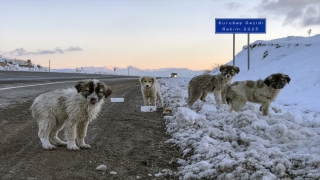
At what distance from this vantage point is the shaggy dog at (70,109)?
19.6 feet

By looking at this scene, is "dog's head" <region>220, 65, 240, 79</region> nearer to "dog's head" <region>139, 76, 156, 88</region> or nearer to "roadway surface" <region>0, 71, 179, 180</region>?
"dog's head" <region>139, 76, 156, 88</region>

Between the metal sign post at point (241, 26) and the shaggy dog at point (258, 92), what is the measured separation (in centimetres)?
1918

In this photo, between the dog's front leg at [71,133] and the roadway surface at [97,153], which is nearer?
the roadway surface at [97,153]

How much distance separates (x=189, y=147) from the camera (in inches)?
243

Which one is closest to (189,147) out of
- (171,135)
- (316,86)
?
(171,135)

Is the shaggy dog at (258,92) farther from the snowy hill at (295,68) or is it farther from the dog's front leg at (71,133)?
the dog's front leg at (71,133)

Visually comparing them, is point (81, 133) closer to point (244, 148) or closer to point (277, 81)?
point (244, 148)

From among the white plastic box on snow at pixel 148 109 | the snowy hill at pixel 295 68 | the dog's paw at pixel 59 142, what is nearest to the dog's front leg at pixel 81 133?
the dog's paw at pixel 59 142

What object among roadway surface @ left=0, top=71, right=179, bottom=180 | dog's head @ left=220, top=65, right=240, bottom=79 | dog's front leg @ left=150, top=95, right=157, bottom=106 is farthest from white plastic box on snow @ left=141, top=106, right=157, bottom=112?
dog's head @ left=220, top=65, right=240, bottom=79

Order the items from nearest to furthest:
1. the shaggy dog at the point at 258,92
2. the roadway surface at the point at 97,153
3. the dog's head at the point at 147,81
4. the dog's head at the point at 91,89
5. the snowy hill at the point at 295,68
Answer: the roadway surface at the point at 97,153
the dog's head at the point at 91,89
the shaggy dog at the point at 258,92
the dog's head at the point at 147,81
the snowy hill at the point at 295,68

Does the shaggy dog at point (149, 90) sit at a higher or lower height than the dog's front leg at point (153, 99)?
higher

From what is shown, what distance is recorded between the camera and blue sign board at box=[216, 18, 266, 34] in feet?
91.4

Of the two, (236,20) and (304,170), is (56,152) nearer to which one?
(304,170)

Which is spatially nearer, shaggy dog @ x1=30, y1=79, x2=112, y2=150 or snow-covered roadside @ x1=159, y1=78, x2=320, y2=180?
snow-covered roadside @ x1=159, y1=78, x2=320, y2=180
